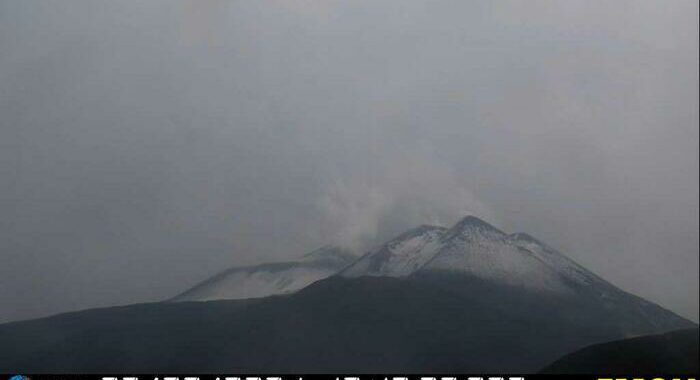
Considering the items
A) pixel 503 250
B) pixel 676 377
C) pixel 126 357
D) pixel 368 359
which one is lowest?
pixel 676 377

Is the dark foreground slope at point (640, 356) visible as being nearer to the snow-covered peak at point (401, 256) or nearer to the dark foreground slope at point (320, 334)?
the dark foreground slope at point (320, 334)

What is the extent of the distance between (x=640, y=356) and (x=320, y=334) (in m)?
28.1

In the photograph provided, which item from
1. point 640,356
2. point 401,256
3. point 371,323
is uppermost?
point 401,256

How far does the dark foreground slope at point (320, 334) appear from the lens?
54.6 meters

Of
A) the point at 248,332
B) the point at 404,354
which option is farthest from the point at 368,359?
A: the point at 248,332

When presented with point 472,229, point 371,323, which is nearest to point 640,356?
point 472,229

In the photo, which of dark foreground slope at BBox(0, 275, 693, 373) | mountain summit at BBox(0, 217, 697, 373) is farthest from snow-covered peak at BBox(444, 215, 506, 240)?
dark foreground slope at BBox(0, 275, 693, 373)

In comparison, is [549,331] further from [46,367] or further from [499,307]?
[46,367]

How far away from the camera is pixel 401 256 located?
80500 millimetres

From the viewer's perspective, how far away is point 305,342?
199 feet

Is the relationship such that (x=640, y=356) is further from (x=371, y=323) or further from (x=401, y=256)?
(x=401, y=256)

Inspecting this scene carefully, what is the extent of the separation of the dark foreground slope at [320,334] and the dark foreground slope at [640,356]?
4412mm

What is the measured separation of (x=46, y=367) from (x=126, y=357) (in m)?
10.5

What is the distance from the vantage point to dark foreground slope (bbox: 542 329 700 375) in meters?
39.9
